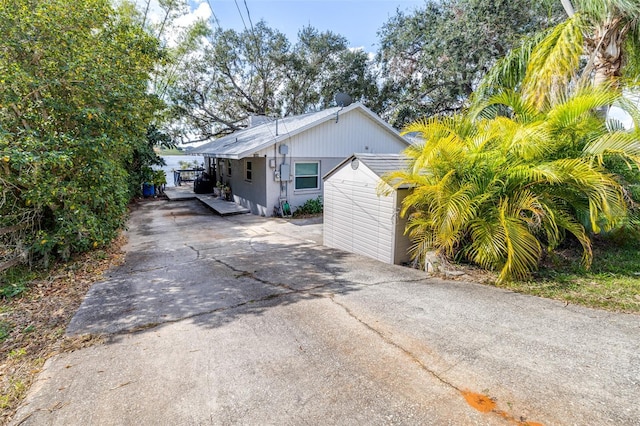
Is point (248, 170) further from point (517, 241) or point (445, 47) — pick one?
point (517, 241)

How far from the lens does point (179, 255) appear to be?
22.6ft

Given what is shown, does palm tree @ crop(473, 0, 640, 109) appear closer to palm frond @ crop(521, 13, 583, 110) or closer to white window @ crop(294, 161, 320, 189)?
palm frond @ crop(521, 13, 583, 110)

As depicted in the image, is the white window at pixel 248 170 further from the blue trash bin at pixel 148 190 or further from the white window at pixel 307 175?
the blue trash bin at pixel 148 190

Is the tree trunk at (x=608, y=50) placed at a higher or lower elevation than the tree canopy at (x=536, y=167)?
higher

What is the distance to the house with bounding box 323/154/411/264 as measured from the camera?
6074 mm

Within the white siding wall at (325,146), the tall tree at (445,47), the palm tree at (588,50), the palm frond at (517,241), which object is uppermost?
the tall tree at (445,47)

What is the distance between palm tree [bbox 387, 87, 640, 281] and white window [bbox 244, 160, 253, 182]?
8266mm

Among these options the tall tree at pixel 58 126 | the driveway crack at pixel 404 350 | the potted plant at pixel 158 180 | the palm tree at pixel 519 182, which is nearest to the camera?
the driveway crack at pixel 404 350

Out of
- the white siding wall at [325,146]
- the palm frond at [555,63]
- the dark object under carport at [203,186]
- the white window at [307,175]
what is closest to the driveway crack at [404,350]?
the palm frond at [555,63]

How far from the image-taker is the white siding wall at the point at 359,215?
6.18 m

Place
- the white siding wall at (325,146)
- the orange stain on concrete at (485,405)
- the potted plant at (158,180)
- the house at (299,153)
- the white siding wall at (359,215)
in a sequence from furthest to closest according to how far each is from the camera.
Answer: the potted plant at (158,180)
the white siding wall at (325,146)
the house at (299,153)
the white siding wall at (359,215)
the orange stain on concrete at (485,405)

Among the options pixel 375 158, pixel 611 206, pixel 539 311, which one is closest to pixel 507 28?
pixel 375 158

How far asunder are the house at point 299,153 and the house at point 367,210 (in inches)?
163

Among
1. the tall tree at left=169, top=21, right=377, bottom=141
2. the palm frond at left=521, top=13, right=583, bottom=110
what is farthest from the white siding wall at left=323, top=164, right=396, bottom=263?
the tall tree at left=169, top=21, right=377, bottom=141
